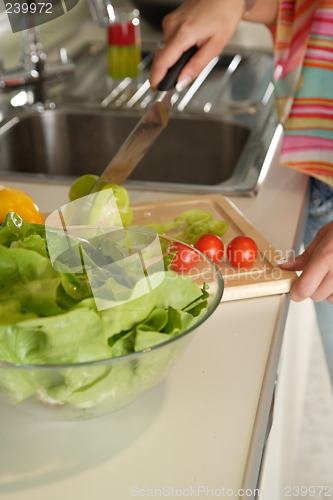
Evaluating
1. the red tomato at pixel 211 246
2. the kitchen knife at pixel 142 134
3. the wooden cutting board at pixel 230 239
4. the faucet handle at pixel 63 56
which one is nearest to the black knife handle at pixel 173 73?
the kitchen knife at pixel 142 134

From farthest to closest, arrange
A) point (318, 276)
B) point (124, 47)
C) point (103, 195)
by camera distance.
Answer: point (124, 47)
point (103, 195)
point (318, 276)

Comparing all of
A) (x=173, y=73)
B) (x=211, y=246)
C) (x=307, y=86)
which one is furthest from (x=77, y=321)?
(x=307, y=86)

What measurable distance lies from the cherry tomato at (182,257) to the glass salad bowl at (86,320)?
0.10ft

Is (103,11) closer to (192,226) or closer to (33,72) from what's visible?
(33,72)

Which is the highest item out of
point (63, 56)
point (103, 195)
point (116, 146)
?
point (103, 195)

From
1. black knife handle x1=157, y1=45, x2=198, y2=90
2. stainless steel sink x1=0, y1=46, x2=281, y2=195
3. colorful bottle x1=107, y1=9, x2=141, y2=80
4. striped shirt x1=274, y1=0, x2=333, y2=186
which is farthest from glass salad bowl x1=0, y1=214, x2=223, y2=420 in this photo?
colorful bottle x1=107, y1=9, x2=141, y2=80

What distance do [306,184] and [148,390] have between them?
2.36ft

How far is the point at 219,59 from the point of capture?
81.9 inches

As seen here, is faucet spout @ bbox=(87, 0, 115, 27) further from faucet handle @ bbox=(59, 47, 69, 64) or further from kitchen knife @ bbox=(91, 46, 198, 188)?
faucet handle @ bbox=(59, 47, 69, 64)

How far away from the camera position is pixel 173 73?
48.9 inches

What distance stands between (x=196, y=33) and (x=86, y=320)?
2.49 ft

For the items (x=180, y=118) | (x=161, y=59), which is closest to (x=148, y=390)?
(x=161, y=59)

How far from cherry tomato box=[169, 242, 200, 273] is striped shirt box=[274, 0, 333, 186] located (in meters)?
0.54

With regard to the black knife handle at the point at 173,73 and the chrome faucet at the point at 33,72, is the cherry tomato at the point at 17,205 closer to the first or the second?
the black knife handle at the point at 173,73
